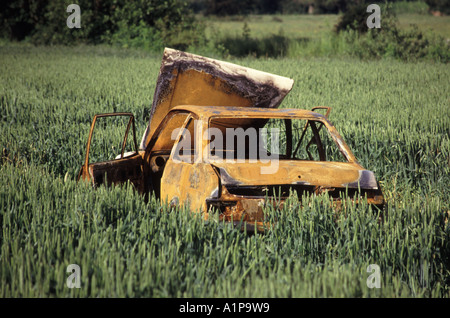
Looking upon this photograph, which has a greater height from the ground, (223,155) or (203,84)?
(203,84)

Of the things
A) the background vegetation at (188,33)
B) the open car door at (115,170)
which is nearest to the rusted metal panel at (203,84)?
the open car door at (115,170)

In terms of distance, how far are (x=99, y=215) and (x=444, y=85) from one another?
16.2m

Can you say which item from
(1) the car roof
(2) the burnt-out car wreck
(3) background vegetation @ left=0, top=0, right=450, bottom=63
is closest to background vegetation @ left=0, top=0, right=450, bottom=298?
(2) the burnt-out car wreck

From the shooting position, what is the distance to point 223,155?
22.8ft

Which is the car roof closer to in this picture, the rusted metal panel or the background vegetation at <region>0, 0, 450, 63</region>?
the rusted metal panel

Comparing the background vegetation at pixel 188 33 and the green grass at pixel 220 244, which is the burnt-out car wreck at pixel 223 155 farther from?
the background vegetation at pixel 188 33

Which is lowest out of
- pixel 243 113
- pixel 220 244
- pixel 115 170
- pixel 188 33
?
pixel 220 244

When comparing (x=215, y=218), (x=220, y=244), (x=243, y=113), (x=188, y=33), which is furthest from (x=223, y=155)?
(x=188, y=33)

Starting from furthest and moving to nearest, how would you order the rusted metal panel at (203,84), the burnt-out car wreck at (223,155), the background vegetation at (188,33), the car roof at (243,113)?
the background vegetation at (188,33), the rusted metal panel at (203,84), the car roof at (243,113), the burnt-out car wreck at (223,155)

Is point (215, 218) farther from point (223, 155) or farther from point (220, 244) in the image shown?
point (223, 155)

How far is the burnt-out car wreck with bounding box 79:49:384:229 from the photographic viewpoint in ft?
16.8

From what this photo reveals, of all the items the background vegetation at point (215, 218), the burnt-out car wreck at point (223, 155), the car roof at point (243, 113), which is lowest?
the background vegetation at point (215, 218)

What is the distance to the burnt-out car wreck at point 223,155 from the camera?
16.8ft
